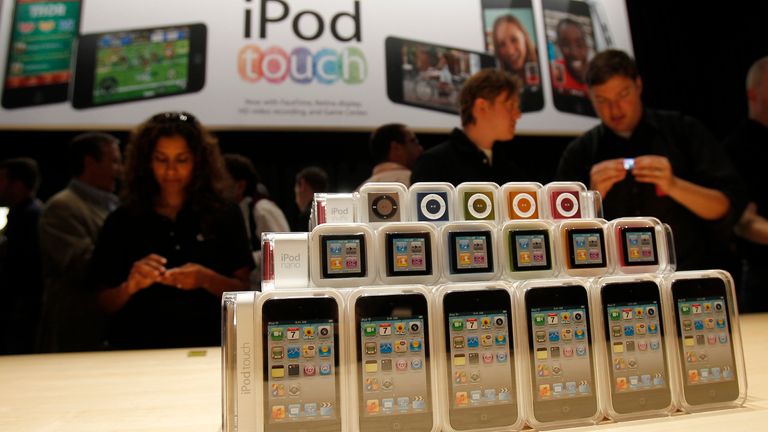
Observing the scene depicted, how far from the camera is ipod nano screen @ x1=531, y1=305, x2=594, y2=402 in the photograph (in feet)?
2.70

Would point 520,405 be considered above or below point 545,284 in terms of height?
below

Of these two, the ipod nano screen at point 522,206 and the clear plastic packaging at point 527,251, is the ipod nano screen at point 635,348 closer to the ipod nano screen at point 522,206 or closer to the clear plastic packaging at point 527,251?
the clear plastic packaging at point 527,251

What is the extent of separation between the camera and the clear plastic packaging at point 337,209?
0.97m

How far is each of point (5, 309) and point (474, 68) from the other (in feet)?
7.79

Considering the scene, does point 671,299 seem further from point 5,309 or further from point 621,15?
point 5,309

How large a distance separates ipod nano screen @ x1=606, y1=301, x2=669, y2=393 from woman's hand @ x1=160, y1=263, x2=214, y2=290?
5.03ft

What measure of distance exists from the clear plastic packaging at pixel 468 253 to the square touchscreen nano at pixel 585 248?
0.46ft

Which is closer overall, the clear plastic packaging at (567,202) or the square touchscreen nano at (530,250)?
the square touchscreen nano at (530,250)

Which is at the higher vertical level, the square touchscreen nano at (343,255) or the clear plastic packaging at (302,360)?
the square touchscreen nano at (343,255)

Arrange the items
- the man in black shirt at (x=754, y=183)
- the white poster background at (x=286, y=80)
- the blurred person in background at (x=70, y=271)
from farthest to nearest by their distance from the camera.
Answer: the man in black shirt at (x=754, y=183), the white poster background at (x=286, y=80), the blurred person in background at (x=70, y=271)

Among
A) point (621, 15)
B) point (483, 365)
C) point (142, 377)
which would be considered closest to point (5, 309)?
point (142, 377)

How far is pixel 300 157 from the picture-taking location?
2428 millimetres

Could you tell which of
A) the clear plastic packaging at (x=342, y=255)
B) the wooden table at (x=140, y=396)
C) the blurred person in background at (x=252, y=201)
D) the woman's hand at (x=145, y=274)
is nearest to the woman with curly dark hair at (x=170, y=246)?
the woman's hand at (x=145, y=274)

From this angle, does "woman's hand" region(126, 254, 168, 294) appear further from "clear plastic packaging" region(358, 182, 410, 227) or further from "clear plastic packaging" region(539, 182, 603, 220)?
"clear plastic packaging" region(539, 182, 603, 220)
